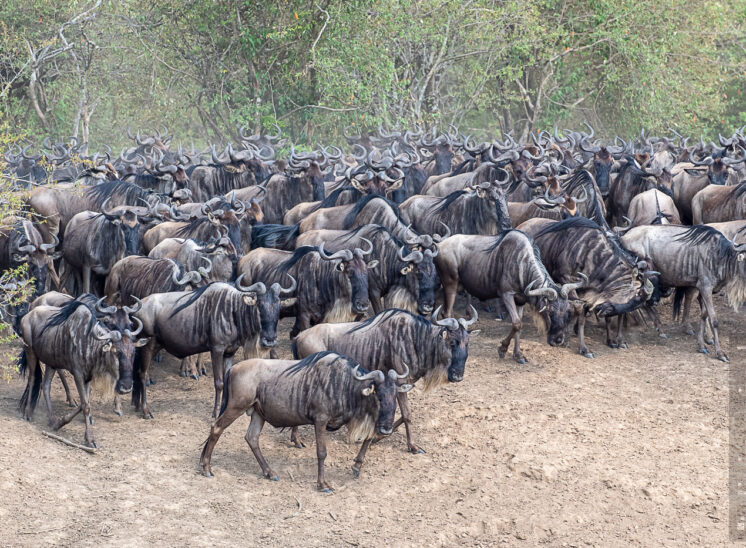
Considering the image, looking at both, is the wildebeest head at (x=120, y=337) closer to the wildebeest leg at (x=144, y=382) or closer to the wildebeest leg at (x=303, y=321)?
the wildebeest leg at (x=144, y=382)

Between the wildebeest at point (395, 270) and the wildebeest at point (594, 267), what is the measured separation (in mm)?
1584

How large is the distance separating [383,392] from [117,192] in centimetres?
868

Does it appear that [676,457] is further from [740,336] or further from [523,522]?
[740,336]

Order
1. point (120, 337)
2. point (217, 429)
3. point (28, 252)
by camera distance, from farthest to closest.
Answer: point (28, 252)
point (120, 337)
point (217, 429)

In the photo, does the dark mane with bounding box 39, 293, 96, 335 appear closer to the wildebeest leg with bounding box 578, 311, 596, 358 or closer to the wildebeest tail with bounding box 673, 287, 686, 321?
the wildebeest leg with bounding box 578, 311, 596, 358

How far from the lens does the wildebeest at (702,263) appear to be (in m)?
11.6

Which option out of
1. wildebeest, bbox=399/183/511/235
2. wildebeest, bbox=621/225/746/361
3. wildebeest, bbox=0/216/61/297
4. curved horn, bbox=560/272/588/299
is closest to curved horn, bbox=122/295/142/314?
wildebeest, bbox=0/216/61/297

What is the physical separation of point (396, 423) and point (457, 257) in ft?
11.5

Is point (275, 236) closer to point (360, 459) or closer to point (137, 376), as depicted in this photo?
point (137, 376)

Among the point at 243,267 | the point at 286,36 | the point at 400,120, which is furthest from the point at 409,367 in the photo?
the point at 286,36

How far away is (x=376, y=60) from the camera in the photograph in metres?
24.0

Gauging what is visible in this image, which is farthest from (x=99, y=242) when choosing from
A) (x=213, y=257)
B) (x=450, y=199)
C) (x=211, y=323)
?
(x=450, y=199)

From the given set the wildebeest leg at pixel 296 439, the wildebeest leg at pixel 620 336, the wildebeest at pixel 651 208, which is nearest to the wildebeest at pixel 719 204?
the wildebeest at pixel 651 208

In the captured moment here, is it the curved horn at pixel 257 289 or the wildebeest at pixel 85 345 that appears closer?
the wildebeest at pixel 85 345
